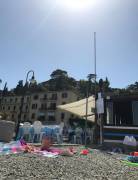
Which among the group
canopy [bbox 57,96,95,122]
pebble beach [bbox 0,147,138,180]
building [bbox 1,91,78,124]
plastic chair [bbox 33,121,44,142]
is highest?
building [bbox 1,91,78,124]

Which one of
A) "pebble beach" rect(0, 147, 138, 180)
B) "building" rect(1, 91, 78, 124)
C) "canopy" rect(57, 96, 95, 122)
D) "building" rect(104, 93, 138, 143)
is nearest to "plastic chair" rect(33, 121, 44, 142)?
"canopy" rect(57, 96, 95, 122)

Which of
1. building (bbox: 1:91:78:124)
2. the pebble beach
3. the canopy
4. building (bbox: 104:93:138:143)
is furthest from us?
building (bbox: 1:91:78:124)

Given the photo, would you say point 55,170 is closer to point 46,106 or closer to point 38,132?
point 38,132

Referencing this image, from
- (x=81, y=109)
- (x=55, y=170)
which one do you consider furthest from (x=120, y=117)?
(x=55, y=170)

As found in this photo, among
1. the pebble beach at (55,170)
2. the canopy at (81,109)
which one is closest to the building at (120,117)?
the canopy at (81,109)

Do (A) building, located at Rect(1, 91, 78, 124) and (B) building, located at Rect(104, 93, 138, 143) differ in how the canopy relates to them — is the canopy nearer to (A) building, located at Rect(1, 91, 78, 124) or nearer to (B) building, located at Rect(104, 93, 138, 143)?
(B) building, located at Rect(104, 93, 138, 143)

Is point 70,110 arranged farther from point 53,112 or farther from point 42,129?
point 53,112

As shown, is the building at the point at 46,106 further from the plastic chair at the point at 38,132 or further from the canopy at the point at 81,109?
the plastic chair at the point at 38,132

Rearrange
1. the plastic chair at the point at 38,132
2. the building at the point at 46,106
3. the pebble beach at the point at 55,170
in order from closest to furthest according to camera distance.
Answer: the pebble beach at the point at 55,170
the plastic chair at the point at 38,132
the building at the point at 46,106

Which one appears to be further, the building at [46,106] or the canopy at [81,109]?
the building at [46,106]

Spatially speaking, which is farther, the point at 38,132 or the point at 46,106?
the point at 46,106

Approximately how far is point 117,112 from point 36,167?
302 inches

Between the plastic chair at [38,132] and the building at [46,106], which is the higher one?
the building at [46,106]

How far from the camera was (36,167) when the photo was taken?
5.36 metres
